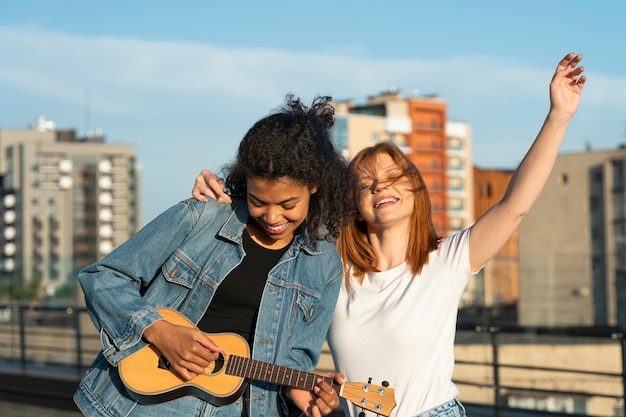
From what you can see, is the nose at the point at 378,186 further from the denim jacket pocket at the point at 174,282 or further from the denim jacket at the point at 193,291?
the denim jacket pocket at the point at 174,282

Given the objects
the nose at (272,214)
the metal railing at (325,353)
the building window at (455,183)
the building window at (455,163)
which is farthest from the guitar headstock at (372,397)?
the building window at (455,163)

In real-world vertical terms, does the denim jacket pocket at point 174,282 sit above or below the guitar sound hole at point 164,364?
above

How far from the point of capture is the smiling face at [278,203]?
346 cm

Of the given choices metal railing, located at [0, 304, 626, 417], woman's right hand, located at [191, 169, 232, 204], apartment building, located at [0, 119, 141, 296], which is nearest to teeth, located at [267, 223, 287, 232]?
woman's right hand, located at [191, 169, 232, 204]

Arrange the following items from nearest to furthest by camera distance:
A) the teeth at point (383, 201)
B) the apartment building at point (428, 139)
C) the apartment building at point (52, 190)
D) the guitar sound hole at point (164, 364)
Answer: the guitar sound hole at point (164, 364) → the teeth at point (383, 201) → the apartment building at point (428, 139) → the apartment building at point (52, 190)

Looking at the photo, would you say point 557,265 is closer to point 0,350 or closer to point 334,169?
point 0,350

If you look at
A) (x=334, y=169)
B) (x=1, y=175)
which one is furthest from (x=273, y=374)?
(x=1, y=175)

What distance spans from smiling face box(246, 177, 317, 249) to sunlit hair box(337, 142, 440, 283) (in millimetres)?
345

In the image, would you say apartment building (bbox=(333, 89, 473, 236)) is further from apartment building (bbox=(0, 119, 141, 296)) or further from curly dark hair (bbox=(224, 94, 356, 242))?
curly dark hair (bbox=(224, 94, 356, 242))

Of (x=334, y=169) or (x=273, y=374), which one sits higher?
(x=334, y=169)

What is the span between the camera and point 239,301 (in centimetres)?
362

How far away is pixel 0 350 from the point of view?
53.1 feet

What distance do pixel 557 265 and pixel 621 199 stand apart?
7822cm

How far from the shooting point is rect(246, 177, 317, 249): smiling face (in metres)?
3.46
